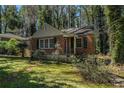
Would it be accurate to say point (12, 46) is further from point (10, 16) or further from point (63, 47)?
point (10, 16)

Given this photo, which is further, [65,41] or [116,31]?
[65,41]

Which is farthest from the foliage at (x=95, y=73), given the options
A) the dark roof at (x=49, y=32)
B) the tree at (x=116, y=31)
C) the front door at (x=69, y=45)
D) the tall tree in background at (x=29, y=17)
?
the tall tree in background at (x=29, y=17)

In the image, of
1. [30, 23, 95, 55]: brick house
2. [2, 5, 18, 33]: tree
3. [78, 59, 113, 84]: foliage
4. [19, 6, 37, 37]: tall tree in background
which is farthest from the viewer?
[19, 6, 37, 37]: tall tree in background

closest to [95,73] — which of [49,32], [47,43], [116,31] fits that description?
[116,31]

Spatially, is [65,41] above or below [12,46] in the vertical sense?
above

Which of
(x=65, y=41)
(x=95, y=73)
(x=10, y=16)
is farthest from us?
(x=10, y=16)

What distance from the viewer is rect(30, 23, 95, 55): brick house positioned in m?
30.2

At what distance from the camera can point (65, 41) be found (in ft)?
106

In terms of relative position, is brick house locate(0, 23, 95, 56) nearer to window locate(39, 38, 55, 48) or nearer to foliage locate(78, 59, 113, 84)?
window locate(39, 38, 55, 48)

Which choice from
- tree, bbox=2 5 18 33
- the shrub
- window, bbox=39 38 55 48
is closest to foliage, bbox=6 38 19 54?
window, bbox=39 38 55 48

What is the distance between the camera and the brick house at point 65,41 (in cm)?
3016

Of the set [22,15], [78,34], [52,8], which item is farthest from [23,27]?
[78,34]

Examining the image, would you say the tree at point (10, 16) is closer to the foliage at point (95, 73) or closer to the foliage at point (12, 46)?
the foliage at point (12, 46)
